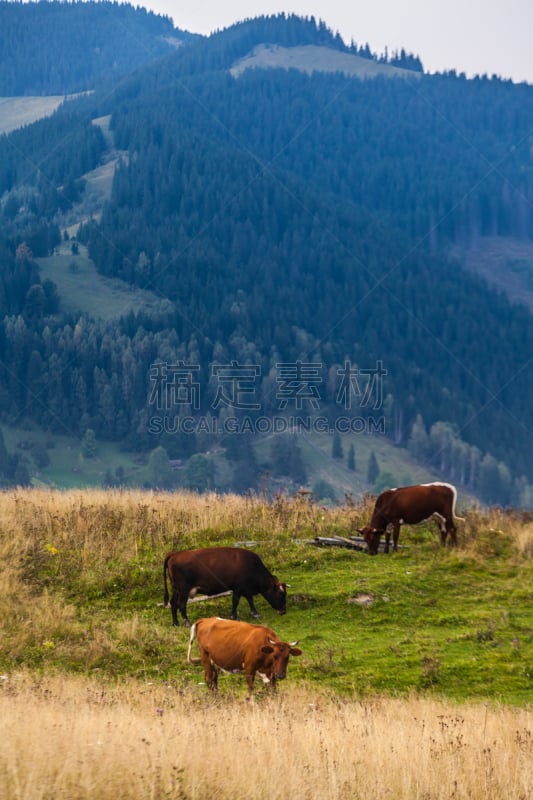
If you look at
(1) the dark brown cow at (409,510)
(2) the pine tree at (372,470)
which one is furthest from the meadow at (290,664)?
(2) the pine tree at (372,470)

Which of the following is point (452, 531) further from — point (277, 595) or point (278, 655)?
point (278, 655)

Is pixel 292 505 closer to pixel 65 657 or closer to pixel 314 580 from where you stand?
pixel 314 580

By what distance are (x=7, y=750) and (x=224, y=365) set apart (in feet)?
588

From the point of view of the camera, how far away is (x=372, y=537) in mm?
18750

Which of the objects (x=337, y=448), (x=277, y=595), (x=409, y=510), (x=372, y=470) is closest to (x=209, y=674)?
(x=277, y=595)

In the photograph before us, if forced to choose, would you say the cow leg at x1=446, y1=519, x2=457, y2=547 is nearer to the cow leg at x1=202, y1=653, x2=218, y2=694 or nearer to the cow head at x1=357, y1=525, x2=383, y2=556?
the cow head at x1=357, y1=525, x2=383, y2=556

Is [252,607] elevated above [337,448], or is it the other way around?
[252,607]

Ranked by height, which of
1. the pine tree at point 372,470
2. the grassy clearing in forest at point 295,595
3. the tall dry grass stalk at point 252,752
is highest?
the tall dry grass stalk at point 252,752

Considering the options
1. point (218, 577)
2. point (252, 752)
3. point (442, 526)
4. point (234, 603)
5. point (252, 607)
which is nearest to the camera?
point (252, 752)

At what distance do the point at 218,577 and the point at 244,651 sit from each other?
12.7ft

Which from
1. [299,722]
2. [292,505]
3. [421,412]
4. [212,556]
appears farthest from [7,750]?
[421,412]

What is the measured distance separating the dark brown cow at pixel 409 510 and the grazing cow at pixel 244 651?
23.4 ft

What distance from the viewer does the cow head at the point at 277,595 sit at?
1564 cm

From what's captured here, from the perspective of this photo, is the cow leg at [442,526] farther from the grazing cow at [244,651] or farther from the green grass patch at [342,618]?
the grazing cow at [244,651]
